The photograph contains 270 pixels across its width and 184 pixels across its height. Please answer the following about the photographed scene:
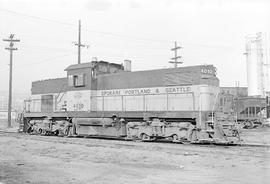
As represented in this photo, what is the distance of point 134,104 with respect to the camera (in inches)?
559

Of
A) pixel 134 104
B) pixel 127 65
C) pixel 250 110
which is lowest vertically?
pixel 250 110

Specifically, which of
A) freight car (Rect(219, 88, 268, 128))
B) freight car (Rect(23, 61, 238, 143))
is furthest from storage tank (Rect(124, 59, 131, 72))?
freight car (Rect(219, 88, 268, 128))

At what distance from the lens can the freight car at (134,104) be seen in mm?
12453

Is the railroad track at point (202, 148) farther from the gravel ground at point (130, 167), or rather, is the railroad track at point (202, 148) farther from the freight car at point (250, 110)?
the freight car at point (250, 110)

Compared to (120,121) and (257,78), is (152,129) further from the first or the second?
(257,78)

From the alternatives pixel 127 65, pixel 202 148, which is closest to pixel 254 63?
pixel 127 65

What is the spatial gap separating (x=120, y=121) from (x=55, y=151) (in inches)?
180

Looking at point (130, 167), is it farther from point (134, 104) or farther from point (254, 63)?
point (254, 63)

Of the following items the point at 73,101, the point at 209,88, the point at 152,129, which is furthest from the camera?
the point at 73,101

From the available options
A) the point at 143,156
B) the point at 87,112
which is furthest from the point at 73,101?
the point at 143,156

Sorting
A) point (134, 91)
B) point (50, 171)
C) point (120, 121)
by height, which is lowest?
point (50, 171)

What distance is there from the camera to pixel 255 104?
2414cm

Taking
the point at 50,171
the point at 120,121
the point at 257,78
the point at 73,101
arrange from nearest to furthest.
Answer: the point at 50,171 < the point at 120,121 < the point at 73,101 < the point at 257,78

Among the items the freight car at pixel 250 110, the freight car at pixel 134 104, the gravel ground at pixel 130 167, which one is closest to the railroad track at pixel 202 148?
the gravel ground at pixel 130 167
